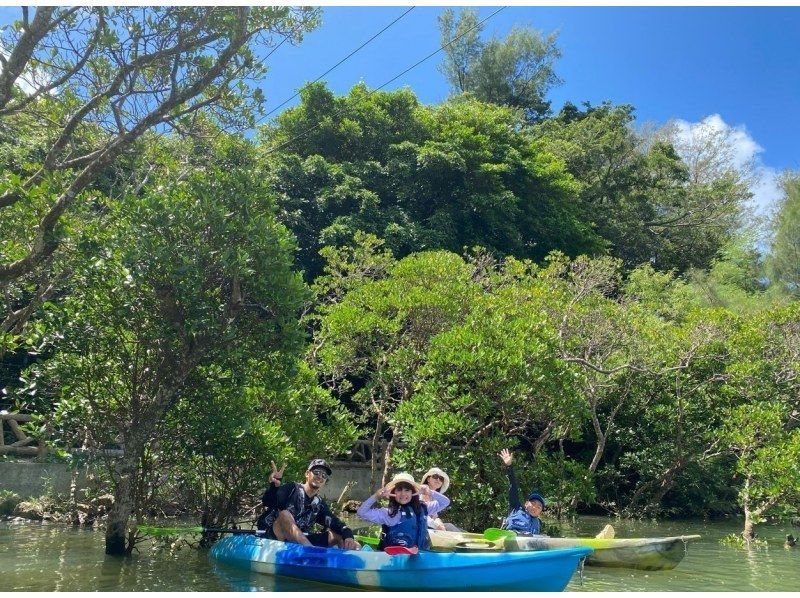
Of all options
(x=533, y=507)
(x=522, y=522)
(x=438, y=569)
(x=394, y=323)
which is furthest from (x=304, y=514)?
(x=394, y=323)

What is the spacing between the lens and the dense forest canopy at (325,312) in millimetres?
8367

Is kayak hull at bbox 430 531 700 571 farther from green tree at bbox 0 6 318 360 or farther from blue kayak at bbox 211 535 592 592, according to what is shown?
green tree at bbox 0 6 318 360

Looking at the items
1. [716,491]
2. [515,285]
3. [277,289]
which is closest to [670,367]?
[515,285]

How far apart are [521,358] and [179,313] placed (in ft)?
17.2

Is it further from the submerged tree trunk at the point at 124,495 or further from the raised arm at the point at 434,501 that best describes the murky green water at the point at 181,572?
the raised arm at the point at 434,501

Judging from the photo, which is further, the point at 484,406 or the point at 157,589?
the point at 484,406

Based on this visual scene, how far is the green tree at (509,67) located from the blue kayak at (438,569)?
30339 millimetres

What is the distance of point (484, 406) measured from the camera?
11.2m

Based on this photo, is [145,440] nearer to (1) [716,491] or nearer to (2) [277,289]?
(2) [277,289]

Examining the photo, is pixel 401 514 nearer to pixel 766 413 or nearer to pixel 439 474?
pixel 439 474

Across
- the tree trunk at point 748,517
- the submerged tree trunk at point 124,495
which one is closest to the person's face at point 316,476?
the submerged tree trunk at point 124,495

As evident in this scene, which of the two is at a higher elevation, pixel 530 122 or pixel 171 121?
pixel 530 122

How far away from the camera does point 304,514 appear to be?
8.59 meters

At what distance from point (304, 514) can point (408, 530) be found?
5.08ft
